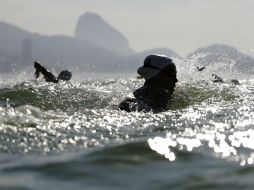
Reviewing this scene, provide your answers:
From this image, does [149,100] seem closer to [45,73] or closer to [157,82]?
[157,82]

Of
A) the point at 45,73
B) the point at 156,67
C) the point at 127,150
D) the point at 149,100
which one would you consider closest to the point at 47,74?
the point at 45,73

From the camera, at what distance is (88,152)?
7555 mm

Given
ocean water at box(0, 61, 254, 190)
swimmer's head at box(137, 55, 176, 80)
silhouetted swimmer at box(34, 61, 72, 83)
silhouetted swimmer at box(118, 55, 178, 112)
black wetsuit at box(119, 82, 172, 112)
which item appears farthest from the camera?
silhouetted swimmer at box(34, 61, 72, 83)

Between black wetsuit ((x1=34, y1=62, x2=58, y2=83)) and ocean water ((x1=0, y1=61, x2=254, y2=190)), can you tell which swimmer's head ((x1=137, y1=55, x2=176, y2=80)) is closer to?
ocean water ((x1=0, y1=61, x2=254, y2=190))

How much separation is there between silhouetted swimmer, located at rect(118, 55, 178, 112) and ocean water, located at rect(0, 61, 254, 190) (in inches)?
35.3

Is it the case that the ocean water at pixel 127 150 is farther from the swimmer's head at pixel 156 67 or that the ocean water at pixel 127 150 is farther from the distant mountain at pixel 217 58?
the distant mountain at pixel 217 58

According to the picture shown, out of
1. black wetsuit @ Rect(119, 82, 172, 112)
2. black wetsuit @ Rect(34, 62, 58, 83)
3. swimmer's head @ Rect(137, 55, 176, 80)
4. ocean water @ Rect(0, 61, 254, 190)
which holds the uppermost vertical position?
black wetsuit @ Rect(34, 62, 58, 83)

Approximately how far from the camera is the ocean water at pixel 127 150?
6.04 metres

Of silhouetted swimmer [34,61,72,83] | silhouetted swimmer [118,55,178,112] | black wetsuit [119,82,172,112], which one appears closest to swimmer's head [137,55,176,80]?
silhouetted swimmer [118,55,178,112]

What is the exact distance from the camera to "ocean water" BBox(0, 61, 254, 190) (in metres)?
6.04

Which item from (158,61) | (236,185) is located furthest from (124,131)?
(158,61)

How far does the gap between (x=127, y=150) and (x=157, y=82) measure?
6.48 m

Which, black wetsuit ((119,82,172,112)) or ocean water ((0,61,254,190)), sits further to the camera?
black wetsuit ((119,82,172,112))

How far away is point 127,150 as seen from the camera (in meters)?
7.60
